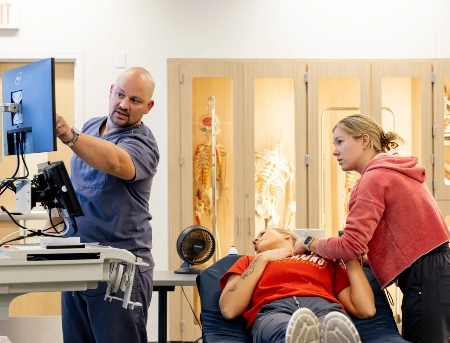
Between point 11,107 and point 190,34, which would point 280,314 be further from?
point 190,34

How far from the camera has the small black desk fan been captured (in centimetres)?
388

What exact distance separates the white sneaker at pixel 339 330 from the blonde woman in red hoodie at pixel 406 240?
36 centimetres

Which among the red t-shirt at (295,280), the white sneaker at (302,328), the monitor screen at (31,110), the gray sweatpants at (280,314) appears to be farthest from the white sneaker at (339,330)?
the monitor screen at (31,110)

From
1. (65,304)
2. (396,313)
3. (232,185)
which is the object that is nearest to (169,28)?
(232,185)

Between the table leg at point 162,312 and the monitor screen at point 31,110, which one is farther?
the table leg at point 162,312

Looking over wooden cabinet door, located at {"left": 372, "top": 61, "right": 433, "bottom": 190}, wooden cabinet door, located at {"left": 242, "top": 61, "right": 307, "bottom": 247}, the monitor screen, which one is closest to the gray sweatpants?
the monitor screen

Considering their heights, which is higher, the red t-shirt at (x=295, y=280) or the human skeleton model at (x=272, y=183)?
the human skeleton model at (x=272, y=183)

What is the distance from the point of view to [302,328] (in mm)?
2566

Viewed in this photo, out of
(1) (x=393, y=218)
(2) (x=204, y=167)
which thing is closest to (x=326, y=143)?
(2) (x=204, y=167)

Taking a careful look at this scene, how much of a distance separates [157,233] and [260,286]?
2.31 metres

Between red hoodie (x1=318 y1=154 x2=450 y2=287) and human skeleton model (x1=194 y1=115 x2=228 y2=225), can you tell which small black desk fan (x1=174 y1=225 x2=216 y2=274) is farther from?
human skeleton model (x1=194 y1=115 x2=228 y2=225)

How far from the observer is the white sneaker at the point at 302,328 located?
100 inches

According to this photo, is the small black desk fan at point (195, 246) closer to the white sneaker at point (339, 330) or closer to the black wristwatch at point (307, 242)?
the black wristwatch at point (307, 242)

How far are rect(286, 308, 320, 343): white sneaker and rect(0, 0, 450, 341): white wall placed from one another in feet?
9.32
